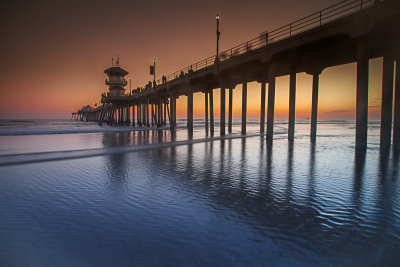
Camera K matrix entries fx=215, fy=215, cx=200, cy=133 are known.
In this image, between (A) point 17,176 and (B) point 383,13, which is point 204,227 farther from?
(B) point 383,13

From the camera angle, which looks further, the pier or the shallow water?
the pier

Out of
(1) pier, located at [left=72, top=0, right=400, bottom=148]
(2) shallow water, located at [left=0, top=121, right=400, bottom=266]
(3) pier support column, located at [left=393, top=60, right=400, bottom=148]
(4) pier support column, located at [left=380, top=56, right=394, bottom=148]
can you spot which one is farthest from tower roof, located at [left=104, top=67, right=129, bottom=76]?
(3) pier support column, located at [left=393, top=60, right=400, bottom=148]

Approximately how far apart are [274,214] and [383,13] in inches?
463

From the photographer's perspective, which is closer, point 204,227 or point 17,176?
point 204,227

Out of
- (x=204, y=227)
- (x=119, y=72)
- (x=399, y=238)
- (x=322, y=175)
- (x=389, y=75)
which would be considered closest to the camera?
(x=399, y=238)

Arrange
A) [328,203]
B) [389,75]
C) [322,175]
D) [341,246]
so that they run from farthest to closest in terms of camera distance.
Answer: [389,75] → [322,175] → [328,203] → [341,246]

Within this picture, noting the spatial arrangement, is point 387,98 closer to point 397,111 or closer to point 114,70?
point 397,111

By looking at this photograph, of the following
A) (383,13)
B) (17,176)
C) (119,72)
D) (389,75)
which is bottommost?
(17,176)

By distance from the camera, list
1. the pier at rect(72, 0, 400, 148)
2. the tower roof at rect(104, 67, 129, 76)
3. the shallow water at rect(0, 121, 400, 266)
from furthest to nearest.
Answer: the tower roof at rect(104, 67, 129, 76) < the pier at rect(72, 0, 400, 148) < the shallow water at rect(0, 121, 400, 266)

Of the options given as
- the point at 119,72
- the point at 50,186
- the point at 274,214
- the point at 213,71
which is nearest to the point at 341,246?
the point at 274,214

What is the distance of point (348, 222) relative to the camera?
11.8ft

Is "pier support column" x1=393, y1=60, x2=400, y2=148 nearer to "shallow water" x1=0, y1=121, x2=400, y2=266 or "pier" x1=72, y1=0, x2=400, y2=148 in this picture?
"pier" x1=72, y1=0, x2=400, y2=148

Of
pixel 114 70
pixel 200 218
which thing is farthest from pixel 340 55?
pixel 114 70

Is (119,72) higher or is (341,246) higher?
(119,72)
